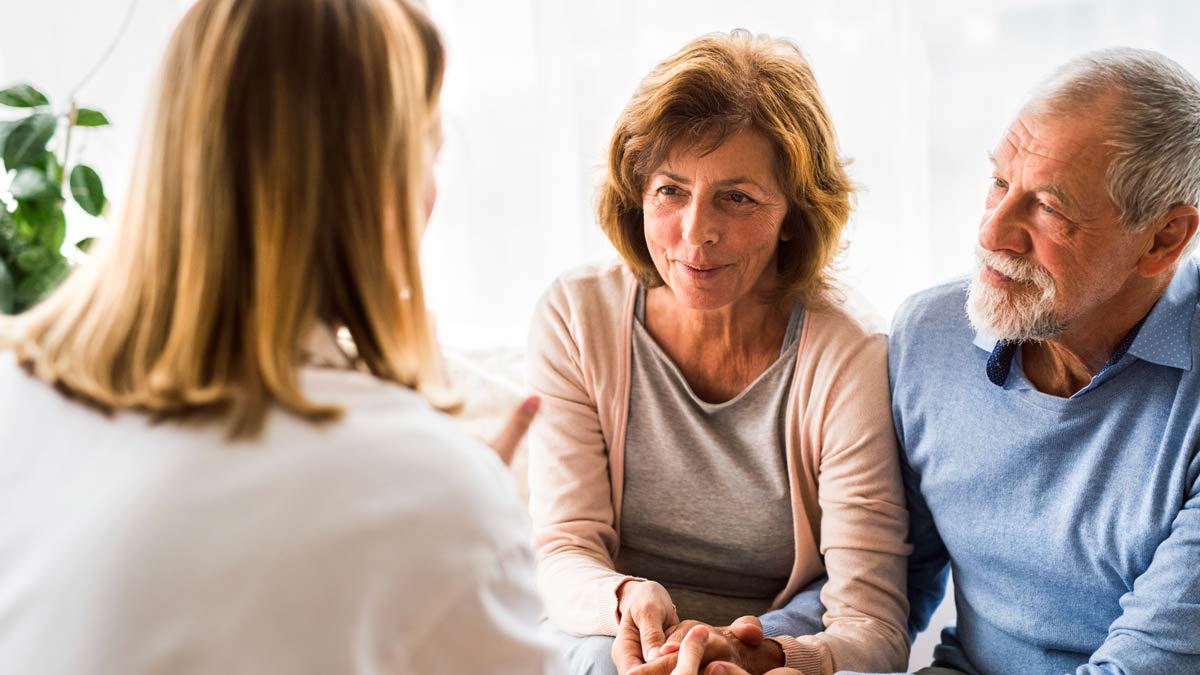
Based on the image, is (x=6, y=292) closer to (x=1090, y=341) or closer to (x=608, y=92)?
(x=608, y=92)

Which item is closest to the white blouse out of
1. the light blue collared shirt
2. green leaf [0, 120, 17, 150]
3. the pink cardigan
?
the pink cardigan

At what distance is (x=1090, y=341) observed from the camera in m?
1.50

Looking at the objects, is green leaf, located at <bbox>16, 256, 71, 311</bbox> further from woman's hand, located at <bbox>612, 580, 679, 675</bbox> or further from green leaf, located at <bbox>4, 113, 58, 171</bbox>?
woman's hand, located at <bbox>612, 580, 679, 675</bbox>

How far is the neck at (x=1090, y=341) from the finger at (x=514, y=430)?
0.81 m

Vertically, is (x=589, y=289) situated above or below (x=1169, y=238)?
below

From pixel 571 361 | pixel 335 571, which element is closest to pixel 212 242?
pixel 335 571

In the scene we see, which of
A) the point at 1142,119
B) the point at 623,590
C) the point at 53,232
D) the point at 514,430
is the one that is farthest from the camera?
the point at 53,232

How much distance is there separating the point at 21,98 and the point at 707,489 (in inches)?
50.3

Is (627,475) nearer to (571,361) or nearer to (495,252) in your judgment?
(571,361)

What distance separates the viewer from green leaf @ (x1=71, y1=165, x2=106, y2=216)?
5.85 ft

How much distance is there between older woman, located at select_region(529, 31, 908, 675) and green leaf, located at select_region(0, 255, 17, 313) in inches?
31.7

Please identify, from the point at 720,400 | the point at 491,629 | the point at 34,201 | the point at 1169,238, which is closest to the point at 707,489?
the point at 720,400

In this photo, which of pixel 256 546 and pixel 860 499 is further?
pixel 860 499

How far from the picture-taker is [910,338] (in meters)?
1.67
